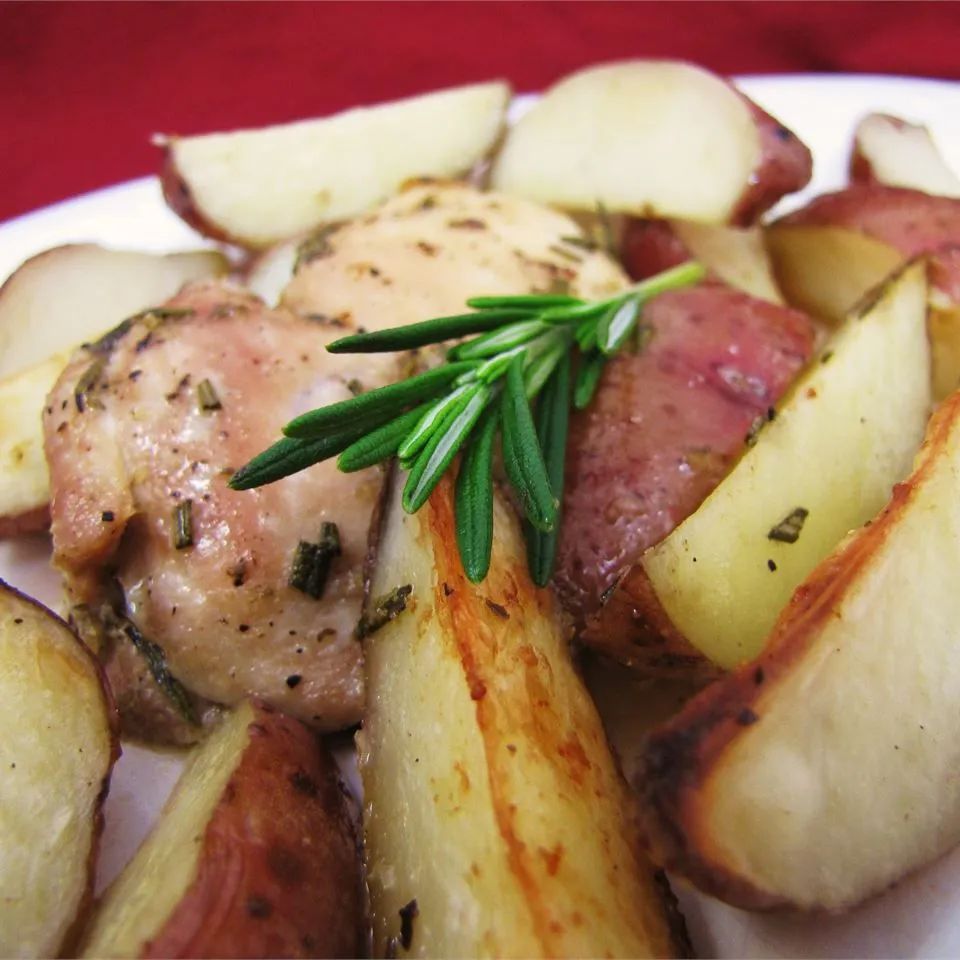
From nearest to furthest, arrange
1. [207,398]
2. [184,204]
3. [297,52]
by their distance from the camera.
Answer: [207,398], [184,204], [297,52]

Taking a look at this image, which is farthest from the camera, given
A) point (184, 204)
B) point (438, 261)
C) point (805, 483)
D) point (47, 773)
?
point (184, 204)

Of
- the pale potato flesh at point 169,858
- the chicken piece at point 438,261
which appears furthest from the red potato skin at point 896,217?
the pale potato flesh at point 169,858

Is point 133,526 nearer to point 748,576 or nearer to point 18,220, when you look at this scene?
point 748,576

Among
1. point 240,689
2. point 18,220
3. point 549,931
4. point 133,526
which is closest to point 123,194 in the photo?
point 18,220

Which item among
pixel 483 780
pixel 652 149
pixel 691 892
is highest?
pixel 652 149

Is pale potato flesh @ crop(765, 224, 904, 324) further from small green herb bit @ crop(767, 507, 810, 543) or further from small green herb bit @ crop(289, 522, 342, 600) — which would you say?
small green herb bit @ crop(289, 522, 342, 600)

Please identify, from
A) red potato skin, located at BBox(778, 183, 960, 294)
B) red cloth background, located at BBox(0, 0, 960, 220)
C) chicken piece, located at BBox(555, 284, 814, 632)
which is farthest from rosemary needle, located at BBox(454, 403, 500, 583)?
red cloth background, located at BBox(0, 0, 960, 220)

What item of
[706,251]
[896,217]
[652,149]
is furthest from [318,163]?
[896,217]

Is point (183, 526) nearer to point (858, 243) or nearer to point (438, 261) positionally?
point (438, 261)
